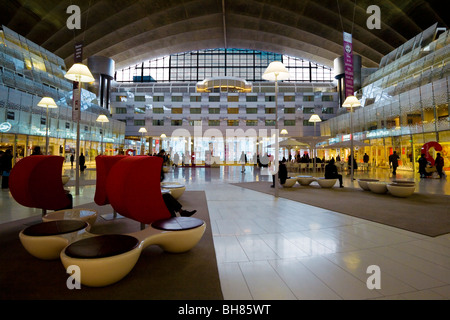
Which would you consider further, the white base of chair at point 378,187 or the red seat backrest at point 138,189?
the white base of chair at point 378,187

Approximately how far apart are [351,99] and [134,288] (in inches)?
514

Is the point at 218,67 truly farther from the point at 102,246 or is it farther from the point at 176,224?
the point at 102,246

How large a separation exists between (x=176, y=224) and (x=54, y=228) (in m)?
1.61

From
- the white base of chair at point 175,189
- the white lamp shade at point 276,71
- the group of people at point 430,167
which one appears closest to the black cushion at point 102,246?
the white base of chair at point 175,189

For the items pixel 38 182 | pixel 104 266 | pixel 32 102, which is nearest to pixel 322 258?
pixel 104 266

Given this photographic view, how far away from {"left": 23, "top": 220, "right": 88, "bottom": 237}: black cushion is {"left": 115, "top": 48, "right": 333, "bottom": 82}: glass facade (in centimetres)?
4457

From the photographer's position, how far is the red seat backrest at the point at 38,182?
465 cm

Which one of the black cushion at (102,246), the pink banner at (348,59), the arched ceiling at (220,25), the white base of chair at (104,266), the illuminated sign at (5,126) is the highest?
the arched ceiling at (220,25)

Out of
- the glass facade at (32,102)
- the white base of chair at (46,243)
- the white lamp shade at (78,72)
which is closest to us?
the white base of chair at (46,243)

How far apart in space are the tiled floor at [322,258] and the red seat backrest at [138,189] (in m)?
1.19

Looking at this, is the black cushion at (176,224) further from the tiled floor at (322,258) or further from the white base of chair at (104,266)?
the tiled floor at (322,258)

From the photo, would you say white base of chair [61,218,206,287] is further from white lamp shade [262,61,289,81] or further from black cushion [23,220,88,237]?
white lamp shade [262,61,289,81]

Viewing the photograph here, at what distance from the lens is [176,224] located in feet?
10.9

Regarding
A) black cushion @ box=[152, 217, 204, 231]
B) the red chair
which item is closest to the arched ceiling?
the red chair
